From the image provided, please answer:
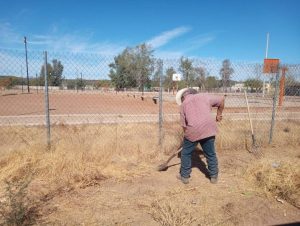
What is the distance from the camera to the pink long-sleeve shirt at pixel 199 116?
4242 mm

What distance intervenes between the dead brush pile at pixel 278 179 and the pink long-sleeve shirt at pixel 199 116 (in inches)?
44.9

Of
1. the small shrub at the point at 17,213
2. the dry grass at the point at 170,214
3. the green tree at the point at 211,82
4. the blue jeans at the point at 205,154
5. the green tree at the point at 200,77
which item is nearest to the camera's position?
the small shrub at the point at 17,213

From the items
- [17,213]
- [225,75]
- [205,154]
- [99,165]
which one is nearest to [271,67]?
[225,75]

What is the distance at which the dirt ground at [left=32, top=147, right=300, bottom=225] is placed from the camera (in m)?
3.36

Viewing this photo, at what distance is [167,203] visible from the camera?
3729 mm

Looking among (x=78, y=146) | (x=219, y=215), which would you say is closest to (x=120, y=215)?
(x=219, y=215)

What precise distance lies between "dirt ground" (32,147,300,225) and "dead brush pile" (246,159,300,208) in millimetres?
108

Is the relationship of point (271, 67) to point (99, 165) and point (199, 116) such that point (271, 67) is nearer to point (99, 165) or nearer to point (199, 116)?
point (199, 116)

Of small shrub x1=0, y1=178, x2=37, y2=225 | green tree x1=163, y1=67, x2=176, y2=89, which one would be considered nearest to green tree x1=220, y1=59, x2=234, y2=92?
green tree x1=163, y1=67, x2=176, y2=89

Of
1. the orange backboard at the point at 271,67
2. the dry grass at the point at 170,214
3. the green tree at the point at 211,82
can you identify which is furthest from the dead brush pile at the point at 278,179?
the green tree at the point at 211,82

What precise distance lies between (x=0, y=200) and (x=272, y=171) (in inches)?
161

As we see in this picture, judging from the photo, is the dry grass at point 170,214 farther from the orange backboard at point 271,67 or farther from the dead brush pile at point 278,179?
the orange backboard at point 271,67

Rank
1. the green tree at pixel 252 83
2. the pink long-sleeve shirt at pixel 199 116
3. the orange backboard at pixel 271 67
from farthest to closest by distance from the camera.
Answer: the green tree at pixel 252 83, the orange backboard at pixel 271 67, the pink long-sleeve shirt at pixel 199 116

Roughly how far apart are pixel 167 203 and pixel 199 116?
1.37 metres
